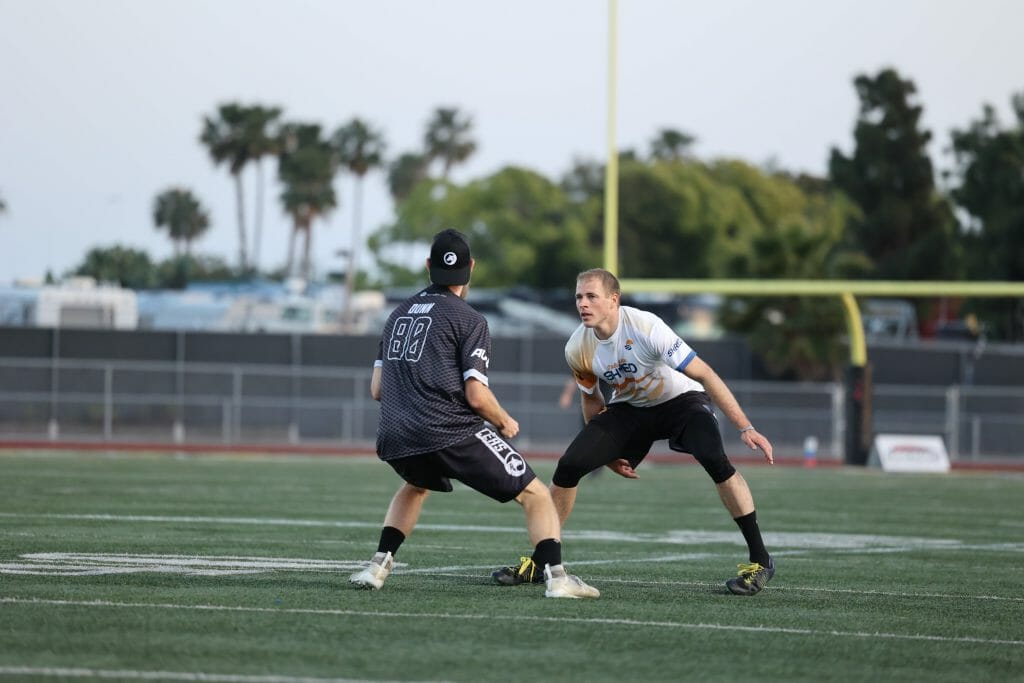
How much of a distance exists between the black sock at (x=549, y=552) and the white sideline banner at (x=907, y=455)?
2072 centimetres

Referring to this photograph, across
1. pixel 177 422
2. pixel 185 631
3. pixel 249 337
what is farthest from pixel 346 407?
pixel 185 631

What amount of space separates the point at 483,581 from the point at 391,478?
1280cm

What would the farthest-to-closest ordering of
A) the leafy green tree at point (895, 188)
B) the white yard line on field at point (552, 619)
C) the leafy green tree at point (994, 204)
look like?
the leafy green tree at point (994, 204) < the leafy green tree at point (895, 188) < the white yard line on field at point (552, 619)

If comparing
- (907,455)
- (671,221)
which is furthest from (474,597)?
(671,221)

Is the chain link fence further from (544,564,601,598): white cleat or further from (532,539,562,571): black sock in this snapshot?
(544,564,601,598): white cleat

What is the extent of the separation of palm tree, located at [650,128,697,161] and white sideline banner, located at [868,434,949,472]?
79.9 m

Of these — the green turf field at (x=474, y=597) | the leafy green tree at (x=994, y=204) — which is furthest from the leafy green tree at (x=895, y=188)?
the green turf field at (x=474, y=597)

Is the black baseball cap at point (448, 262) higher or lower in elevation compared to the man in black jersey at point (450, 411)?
higher

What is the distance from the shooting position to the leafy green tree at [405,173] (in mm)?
106438

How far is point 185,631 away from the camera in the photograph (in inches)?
268

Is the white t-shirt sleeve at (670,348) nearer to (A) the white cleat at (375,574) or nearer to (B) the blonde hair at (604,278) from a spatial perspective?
(B) the blonde hair at (604,278)

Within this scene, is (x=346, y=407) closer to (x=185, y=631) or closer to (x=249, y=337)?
(x=249, y=337)

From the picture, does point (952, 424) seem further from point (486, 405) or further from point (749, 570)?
point (486, 405)

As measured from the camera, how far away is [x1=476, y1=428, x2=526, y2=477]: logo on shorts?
27.3 feet
